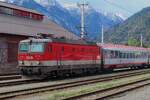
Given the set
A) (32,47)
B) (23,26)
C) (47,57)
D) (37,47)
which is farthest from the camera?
(23,26)

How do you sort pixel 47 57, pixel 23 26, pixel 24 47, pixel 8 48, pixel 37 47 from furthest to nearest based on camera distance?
pixel 23 26
pixel 8 48
pixel 24 47
pixel 37 47
pixel 47 57

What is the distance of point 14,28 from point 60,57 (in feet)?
71.4

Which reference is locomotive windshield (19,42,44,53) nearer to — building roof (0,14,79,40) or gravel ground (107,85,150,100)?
gravel ground (107,85,150,100)

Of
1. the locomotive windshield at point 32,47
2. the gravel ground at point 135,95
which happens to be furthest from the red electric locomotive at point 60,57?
the gravel ground at point 135,95

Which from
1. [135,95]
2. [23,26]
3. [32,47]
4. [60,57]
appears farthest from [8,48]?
[135,95]

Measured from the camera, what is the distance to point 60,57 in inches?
1202

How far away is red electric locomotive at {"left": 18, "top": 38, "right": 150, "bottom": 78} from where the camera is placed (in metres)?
28.8

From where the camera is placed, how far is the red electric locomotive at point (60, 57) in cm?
2878

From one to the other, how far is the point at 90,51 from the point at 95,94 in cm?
1617

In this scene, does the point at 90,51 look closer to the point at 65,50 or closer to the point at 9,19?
the point at 65,50

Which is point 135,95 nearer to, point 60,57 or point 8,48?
point 60,57

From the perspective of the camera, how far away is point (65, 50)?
31.3 meters

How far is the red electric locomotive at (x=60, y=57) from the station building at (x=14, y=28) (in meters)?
6.11

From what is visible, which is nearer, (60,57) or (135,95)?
(135,95)
